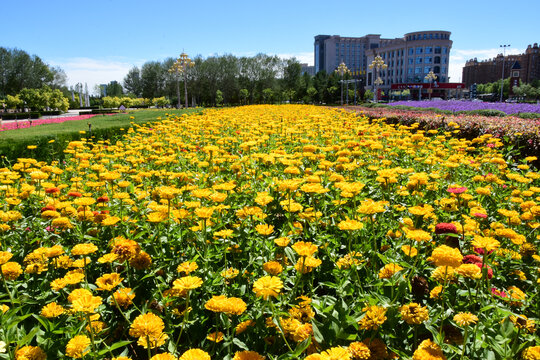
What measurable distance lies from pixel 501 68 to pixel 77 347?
16397 centimetres

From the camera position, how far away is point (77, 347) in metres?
1.27

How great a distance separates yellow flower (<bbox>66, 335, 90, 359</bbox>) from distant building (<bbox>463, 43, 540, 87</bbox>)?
428 feet

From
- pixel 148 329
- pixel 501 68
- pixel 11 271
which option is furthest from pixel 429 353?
pixel 501 68

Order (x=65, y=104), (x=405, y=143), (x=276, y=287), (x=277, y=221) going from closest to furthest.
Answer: (x=276, y=287) < (x=277, y=221) < (x=405, y=143) < (x=65, y=104)

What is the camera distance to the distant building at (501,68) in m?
118

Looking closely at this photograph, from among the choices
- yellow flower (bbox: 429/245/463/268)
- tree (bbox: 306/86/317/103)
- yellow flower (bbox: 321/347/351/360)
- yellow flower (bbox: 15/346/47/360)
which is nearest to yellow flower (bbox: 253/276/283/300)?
yellow flower (bbox: 321/347/351/360)

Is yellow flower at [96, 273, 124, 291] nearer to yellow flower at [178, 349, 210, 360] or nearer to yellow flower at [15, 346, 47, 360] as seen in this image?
yellow flower at [15, 346, 47, 360]

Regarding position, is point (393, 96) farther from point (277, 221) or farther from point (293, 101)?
point (277, 221)

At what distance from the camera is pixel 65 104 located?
44.9 m

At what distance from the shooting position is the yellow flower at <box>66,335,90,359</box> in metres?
1.25

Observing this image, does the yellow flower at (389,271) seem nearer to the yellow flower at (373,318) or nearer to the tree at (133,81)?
the yellow flower at (373,318)

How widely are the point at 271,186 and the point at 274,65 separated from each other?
60797mm

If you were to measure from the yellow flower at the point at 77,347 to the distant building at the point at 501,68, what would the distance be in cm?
13052

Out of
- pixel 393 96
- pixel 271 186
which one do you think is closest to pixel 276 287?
pixel 271 186
